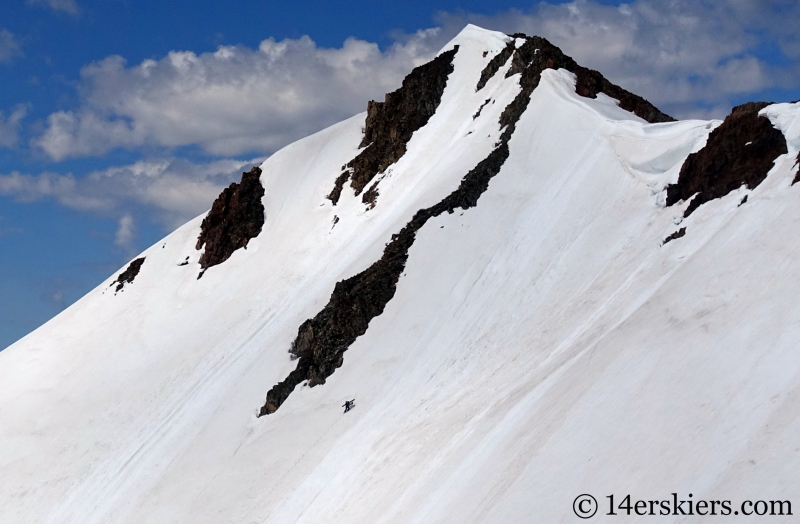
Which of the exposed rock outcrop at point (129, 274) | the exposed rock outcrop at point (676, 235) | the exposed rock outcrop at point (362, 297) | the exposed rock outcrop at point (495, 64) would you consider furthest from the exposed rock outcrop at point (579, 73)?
the exposed rock outcrop at point (129, 274)

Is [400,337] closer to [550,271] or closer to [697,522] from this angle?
[550,271]

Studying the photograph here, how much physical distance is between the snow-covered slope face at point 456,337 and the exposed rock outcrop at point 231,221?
0.61 metres

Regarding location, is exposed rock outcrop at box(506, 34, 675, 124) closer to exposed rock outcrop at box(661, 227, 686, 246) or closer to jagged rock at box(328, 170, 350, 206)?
jagged rock at box(328, 170, 350, 206)

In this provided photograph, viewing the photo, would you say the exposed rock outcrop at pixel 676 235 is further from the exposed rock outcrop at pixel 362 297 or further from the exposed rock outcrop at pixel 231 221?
the exposed rock outcrop at pixel 231 221

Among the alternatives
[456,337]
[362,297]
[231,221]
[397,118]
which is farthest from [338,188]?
[456,337]

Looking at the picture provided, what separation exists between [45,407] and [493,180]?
30057 millimetres

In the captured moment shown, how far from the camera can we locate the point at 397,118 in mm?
59250

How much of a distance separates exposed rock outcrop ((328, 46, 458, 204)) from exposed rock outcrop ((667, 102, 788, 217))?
28.5 metres

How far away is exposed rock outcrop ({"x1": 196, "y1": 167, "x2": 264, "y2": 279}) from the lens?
5831cm

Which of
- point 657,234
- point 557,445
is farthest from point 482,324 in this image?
point 557,445

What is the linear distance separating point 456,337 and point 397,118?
28162mm

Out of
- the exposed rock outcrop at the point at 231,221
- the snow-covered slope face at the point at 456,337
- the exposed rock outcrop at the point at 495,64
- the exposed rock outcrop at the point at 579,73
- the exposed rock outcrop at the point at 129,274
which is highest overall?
the exposed rock outcrop at the point at 495,64

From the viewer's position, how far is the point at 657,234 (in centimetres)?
2836

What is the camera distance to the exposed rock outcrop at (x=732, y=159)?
2592 centimetres
